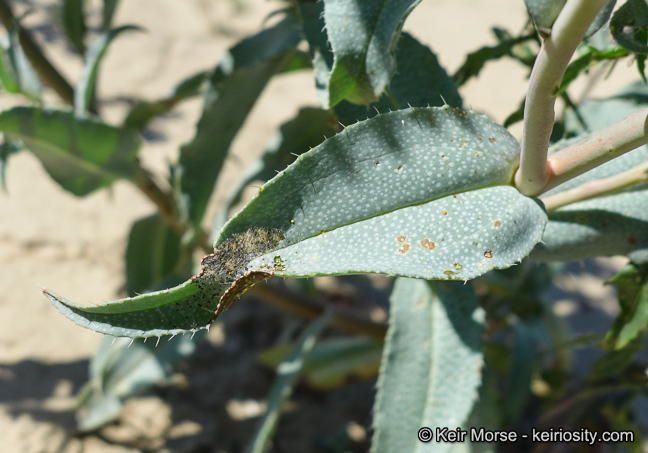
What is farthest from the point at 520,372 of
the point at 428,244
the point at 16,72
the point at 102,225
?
the point at 102,225

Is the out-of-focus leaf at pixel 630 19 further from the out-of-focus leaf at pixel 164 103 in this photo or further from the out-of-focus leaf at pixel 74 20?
the out-of-focus leaf at pixel 74 20

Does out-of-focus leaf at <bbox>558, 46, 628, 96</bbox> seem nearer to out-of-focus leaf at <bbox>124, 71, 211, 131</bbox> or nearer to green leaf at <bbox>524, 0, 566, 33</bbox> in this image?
green leaf at <bbox>524, 0, 566, 33</bbox>

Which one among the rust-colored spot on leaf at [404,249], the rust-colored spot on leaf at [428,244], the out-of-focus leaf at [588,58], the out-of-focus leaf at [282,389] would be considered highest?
the out-of-focus leaf at [588,58]

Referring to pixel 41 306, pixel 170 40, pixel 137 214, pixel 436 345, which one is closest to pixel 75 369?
pixel 41 306

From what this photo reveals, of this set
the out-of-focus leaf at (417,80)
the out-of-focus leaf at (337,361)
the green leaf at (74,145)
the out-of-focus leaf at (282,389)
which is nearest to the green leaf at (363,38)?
the out-of-focus leaf at (417,80)

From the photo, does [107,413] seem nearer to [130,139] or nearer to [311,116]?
[130,139]

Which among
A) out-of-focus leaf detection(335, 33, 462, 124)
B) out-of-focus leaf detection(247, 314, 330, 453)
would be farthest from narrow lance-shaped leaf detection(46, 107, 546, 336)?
out-of-focus leaf detection(247, 314, 330, 453)
